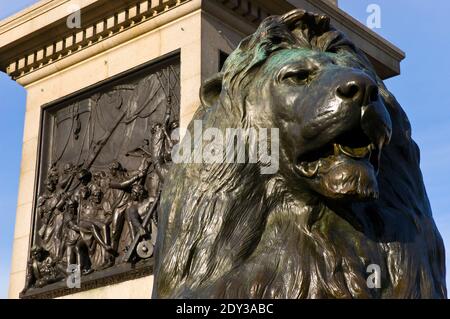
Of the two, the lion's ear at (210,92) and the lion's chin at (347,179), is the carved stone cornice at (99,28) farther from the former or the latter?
the lion's chin at (347,179)

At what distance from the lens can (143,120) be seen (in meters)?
8.40

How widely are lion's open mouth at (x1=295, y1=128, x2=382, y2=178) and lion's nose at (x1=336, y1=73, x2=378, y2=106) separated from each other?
92mm

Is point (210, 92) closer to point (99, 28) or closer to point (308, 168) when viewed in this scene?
point (308, 168)

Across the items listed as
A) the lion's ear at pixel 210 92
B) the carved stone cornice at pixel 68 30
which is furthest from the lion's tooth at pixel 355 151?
the carved stone cornice at pixel 68 30

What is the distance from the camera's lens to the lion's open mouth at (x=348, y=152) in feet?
7.88

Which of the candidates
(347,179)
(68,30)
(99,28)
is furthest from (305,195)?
(68,30)

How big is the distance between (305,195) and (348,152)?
0.21m

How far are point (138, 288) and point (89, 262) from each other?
3.19 feet

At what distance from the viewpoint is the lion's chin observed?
7.71 feet

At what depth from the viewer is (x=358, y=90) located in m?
2.35

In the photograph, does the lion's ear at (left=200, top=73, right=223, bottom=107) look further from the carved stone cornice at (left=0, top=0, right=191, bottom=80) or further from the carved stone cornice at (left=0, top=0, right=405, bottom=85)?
the carved stone cornice at (left=0, top=0, right=191, bottom=80)

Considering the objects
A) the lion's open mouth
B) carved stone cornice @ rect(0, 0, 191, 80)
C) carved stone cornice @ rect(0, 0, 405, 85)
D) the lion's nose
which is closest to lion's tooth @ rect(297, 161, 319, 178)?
the lion's open mouth

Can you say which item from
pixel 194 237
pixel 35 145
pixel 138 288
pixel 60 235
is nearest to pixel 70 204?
pixel 60 235
